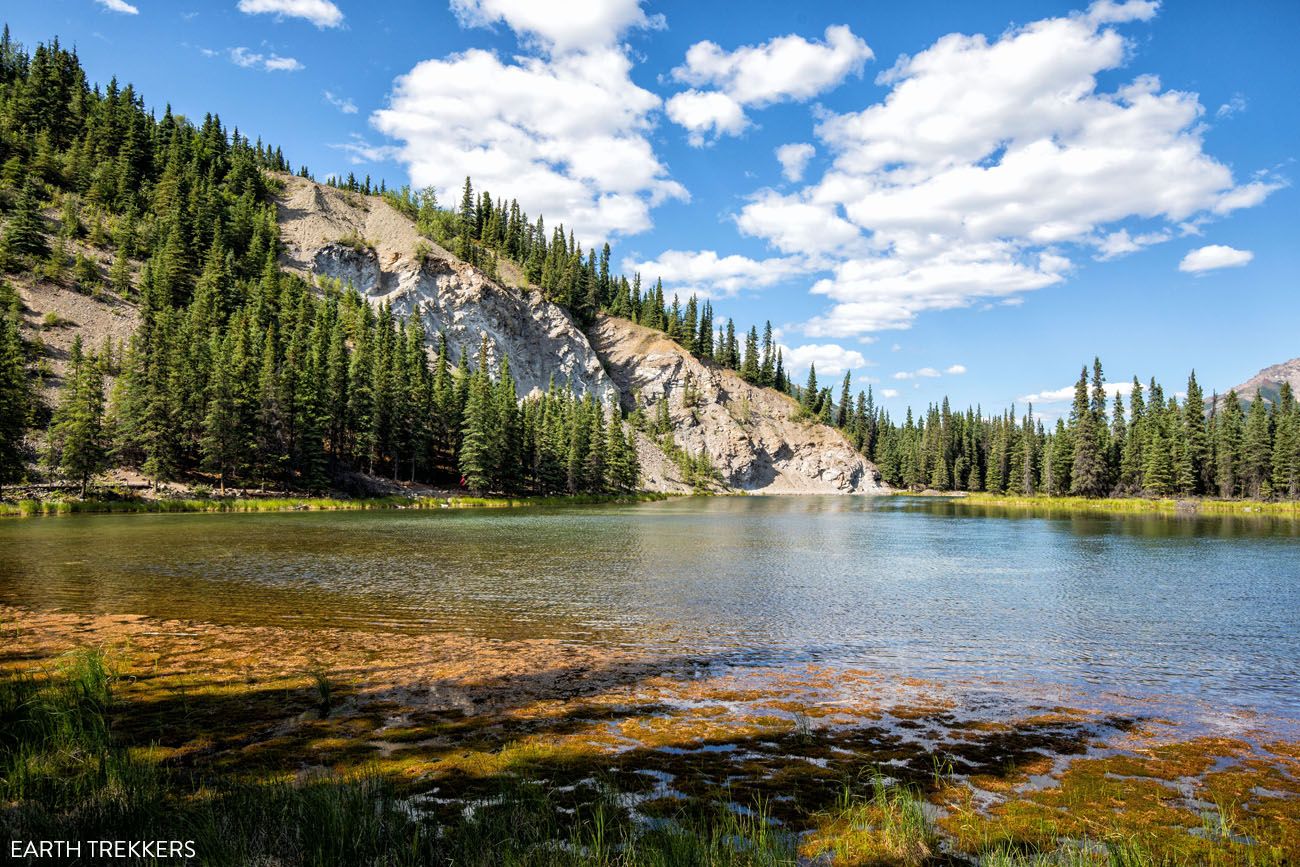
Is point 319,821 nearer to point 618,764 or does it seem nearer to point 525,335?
point 618,764

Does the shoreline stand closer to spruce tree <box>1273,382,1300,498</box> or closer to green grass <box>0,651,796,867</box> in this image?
green grass <box>0,651,796,867</box>

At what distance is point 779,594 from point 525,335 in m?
154

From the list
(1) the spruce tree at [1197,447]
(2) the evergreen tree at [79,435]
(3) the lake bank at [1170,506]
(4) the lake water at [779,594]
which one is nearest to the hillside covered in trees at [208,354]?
(2) the evergreen tree at [79,435]

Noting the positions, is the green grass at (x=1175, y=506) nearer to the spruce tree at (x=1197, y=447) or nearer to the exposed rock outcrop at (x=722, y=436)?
the spruce tree at (x=1197, y=447)

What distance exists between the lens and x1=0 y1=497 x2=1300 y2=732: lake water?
16172 mm

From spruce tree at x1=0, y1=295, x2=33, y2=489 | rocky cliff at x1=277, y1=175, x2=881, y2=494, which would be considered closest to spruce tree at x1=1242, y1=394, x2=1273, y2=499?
rocky cliff at x1=277, y1=175, x2=881, y2=494

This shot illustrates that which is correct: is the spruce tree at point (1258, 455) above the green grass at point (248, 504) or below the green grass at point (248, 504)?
above

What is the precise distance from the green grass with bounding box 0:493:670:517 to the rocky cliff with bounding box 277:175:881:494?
63.4 meters

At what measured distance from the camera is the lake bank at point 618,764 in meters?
6.52

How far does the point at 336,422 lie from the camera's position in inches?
3504

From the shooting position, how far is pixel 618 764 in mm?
9047

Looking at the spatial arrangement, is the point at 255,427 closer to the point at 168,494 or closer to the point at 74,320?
the point at 168,494

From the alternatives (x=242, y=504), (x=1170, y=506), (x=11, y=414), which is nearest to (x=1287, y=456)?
(x=1170, y=506)

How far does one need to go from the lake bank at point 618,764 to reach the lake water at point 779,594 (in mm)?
2946
